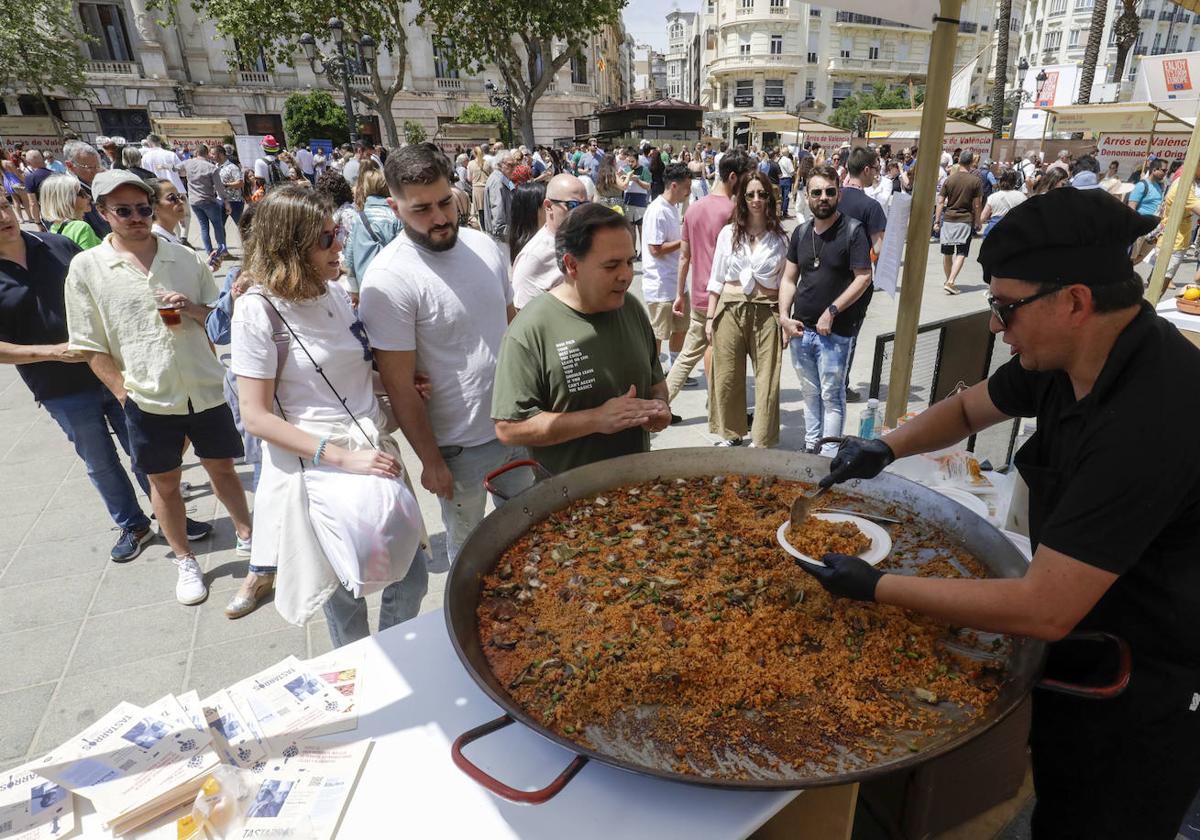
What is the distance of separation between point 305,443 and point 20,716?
2140 millimetres

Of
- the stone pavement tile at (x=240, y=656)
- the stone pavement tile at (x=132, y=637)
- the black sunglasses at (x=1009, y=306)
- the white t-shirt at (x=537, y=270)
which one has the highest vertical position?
the black sunglasses at (x=1009, y=306)

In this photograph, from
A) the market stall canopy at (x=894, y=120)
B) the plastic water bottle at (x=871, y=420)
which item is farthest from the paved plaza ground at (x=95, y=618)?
the market stall canopy at (x=894, y=120)

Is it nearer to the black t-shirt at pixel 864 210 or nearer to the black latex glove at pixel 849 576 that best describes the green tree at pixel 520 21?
the black t-shirt at pixel 864 210

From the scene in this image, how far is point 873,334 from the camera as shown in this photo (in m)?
8.16

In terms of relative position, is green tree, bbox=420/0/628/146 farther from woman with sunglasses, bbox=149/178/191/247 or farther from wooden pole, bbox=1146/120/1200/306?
wooden pole, bbox=1146/120/1200/306

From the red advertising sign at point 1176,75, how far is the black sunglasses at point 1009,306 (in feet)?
62.0

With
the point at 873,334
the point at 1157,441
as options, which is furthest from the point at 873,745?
the point at 873,334

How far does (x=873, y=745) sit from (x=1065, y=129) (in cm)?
2908

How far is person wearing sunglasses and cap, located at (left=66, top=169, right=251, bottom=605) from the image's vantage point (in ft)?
10.4

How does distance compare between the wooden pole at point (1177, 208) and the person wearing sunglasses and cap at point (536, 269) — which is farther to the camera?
the person wearing sunglasses and cap at point (536, 269)

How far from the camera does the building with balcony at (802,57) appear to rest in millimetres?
65375

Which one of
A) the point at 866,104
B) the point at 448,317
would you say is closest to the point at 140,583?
the point at 448,317

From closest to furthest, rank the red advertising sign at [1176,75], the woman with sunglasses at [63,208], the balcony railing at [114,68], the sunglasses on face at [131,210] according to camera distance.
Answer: the sunglasses on face at [131,210], the woman with sunglasses at [63,208], the red advertising sign at [1176,75], the balcony railing at [114,68]

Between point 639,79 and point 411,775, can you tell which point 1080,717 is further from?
point 639,79
